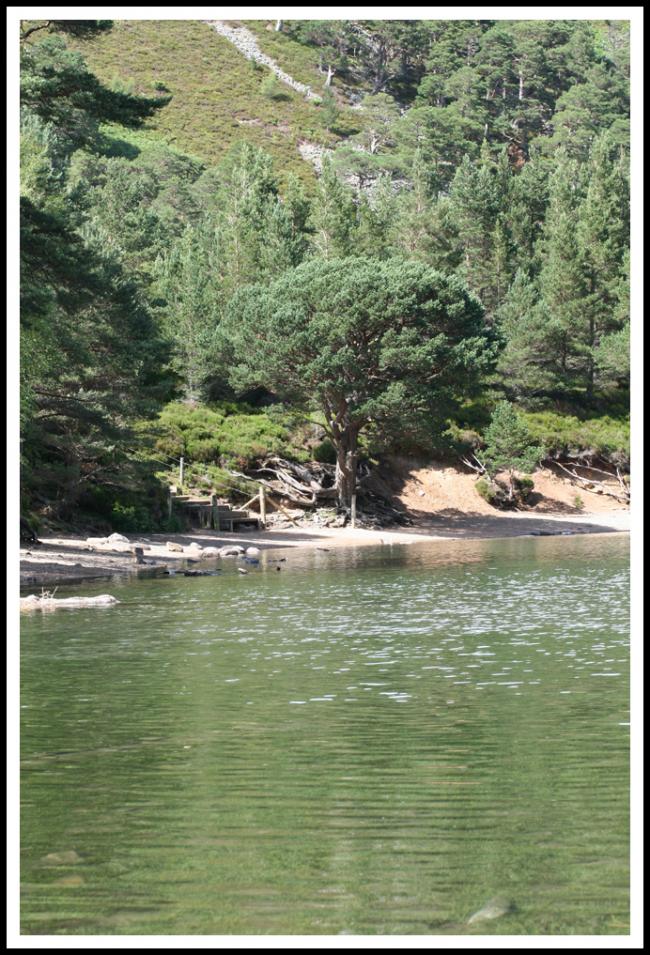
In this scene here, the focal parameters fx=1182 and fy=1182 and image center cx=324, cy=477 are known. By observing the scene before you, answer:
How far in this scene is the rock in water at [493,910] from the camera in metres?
6.20

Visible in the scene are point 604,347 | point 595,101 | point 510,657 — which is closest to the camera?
point 510,657

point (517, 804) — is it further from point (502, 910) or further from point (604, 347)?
point (604, 347)

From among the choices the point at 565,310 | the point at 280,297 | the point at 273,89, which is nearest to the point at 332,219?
the point at 565,310

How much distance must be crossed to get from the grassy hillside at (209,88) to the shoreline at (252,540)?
75580 mm

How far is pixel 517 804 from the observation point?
859 cm

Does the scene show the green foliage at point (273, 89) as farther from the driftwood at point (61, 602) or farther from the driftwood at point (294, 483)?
the driftwood at point (61, 602)

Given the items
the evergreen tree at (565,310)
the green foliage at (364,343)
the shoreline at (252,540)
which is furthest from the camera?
the evergreen tree at (565,310)

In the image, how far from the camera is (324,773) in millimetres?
9617

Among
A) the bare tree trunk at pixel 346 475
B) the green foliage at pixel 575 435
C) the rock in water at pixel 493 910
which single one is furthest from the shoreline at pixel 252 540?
the rock in water at pixel 493 910

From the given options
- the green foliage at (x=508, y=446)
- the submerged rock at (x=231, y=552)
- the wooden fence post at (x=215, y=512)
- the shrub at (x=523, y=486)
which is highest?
the green foliage at (x=508, y=446)

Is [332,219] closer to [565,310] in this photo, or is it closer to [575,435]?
[565,310]

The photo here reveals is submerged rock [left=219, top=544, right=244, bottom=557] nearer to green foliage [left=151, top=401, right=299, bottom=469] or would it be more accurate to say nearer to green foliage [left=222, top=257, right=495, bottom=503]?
green foliage [left=151, top=401, right=299, bottom=469]

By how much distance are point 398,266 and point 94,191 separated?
32.8m

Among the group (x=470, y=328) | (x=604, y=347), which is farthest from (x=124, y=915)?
(x=604, y=347)
